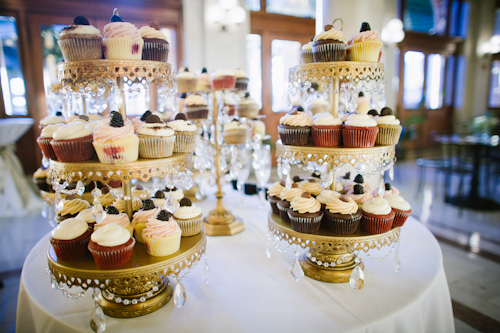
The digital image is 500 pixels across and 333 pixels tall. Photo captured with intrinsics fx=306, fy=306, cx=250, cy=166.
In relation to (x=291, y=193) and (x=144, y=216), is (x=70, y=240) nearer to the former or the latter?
(x=144, y=216)

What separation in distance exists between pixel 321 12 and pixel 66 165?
3.11 m

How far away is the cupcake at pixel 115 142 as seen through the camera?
3.84 feet

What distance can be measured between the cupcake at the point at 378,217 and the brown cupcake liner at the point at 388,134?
31 cm

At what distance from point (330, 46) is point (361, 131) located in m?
0.44

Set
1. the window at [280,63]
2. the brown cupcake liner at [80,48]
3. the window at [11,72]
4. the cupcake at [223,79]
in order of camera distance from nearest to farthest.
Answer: the brown cupcake liner at [80,48] → the cupcake at [223,79] → the window at [11,72] → the window at [280,63]

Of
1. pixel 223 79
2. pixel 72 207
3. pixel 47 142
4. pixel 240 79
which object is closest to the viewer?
pixel 47 142

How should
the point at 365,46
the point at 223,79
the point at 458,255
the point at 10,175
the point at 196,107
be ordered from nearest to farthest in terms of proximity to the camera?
the point at 365,46 → the point at 223,79 → the point at 196,107 → the point at 458,255 → the point at 10,175

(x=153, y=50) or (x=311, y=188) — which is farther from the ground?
(x=153, y=50)

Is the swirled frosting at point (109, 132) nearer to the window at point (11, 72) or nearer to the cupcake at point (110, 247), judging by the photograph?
the cupcake at point (110, 247)

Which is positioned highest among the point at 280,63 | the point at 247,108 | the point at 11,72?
the point at 280,63

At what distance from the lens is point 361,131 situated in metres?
1.45

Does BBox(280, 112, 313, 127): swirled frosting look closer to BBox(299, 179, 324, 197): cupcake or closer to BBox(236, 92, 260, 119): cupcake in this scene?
BBox(299, 179, 324, 197): cupcake

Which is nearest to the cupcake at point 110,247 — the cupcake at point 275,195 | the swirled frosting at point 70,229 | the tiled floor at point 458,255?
the swirled frosting at point 70,229

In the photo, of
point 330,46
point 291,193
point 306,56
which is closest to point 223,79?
point 306,56
